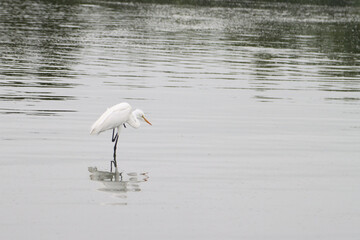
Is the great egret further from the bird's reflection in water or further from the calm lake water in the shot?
the bird's reflection in water

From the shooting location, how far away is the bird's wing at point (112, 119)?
12.8 m

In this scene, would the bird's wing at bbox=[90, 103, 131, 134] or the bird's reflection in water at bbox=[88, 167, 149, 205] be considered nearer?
the bird's reflection in water at bbox=[88, 167, 149, 205]

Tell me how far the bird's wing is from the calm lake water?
0.44 metres

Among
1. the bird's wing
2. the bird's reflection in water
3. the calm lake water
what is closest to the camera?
the calm lake water

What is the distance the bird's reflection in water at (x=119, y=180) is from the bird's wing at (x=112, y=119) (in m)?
0.98

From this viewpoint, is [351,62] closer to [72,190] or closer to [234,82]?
→ [234,82]

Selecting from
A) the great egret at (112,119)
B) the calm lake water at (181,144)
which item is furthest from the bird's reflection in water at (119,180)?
the great egret at (112,119)

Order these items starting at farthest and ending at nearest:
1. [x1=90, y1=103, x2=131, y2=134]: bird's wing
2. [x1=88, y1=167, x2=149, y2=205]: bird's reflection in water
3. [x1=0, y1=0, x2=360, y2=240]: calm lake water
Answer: [x1=90, y1=103, x2=131, y2=134]: bird's wing
[x1=88, y1=167, x2=149, y2=205]: bird's reflection in water
[x1=0, y1=0, x2=360, y2=240]: calm lake water

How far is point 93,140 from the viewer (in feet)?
46.6

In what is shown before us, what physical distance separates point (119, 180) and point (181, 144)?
2.86 meters

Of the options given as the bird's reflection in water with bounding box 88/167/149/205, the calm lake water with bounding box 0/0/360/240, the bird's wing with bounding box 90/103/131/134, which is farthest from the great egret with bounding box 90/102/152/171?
the bird's reflection in water with bounding box 88/167/149/205

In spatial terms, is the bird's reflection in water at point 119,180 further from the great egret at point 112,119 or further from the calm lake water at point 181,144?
the great egret at point 112,119

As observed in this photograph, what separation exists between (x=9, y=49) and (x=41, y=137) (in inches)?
654

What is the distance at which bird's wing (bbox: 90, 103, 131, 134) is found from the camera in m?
12.8
